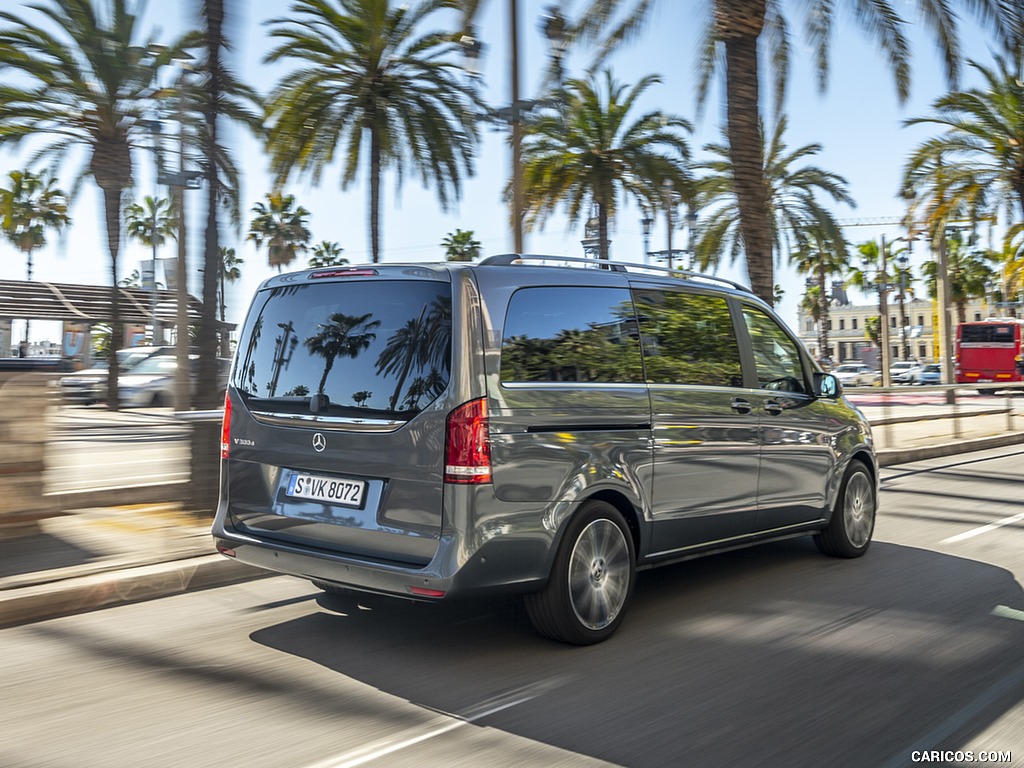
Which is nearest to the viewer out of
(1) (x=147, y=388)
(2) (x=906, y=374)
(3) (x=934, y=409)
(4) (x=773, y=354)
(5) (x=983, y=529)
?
(4) (x=773, y=354)

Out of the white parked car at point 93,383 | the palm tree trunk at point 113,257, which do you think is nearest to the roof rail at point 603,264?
the palm tree trunk at point 113,257

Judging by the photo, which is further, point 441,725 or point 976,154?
point 976,154

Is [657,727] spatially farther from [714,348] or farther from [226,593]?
[226,593]

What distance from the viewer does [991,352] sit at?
47.2m

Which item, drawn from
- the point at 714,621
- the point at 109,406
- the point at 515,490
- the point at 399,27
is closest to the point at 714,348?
the point at 714,621

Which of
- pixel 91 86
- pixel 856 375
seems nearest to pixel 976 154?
pixel 91 86

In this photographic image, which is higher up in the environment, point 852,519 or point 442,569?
point 442,569

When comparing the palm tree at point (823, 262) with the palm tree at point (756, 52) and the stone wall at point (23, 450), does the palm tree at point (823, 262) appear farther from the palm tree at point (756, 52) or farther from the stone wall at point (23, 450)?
the stone wall at point (23, 450)

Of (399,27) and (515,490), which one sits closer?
(515,490)

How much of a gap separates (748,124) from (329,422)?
9.79 meters

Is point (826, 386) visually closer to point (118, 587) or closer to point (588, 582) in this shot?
point (588, 582)

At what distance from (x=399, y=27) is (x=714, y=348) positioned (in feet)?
56.3

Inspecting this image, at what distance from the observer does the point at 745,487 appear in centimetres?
606

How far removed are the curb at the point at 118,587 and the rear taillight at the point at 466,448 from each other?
260cm
